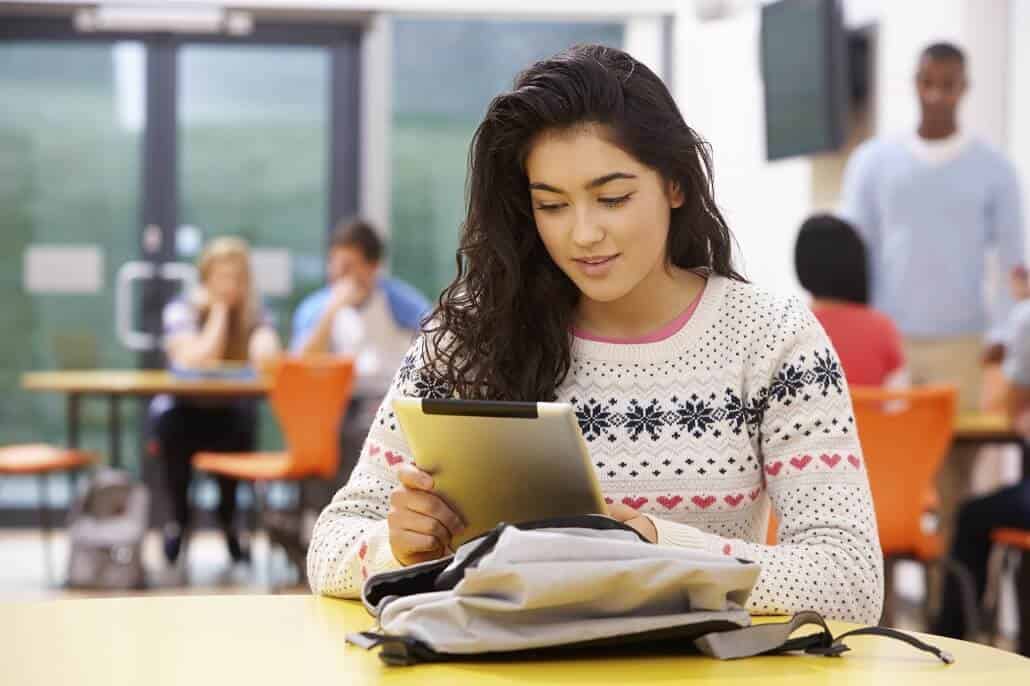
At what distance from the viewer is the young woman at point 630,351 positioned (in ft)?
5.34

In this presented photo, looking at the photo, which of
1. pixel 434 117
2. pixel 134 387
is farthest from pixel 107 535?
pixel 434 117

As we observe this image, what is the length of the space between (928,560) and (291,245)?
495 centimetres

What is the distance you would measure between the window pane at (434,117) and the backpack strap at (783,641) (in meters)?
6.97

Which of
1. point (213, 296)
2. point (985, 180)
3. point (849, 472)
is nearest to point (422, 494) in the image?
point (849, 472)

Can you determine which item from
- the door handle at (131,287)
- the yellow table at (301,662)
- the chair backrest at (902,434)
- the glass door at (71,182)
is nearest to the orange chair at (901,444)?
the chair backrest at (902,434)

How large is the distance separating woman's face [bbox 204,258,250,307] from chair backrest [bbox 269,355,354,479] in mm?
790

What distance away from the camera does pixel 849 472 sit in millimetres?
1630

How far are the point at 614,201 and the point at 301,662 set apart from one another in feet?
2.19

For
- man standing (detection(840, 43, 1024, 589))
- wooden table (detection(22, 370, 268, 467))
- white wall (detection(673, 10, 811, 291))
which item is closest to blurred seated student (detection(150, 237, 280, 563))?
wooden table (detection(22, 370, 268, 467))

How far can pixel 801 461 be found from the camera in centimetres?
165

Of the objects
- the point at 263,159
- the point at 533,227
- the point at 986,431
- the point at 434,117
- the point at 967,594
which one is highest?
the point at 434,117

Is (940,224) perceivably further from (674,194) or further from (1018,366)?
(674,194)

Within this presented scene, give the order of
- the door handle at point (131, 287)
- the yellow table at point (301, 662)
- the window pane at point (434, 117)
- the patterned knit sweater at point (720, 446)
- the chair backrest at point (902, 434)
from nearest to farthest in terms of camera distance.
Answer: the yellow table at point (301, 662) → the patterned knit sweater at point (720, 446) → the chair backrest at point (902, 434) → the door handle at point (131, 287) → the window pane at point (434, 117)

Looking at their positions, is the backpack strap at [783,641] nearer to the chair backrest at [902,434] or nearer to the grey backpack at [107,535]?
the chair backrest at [902,434]
